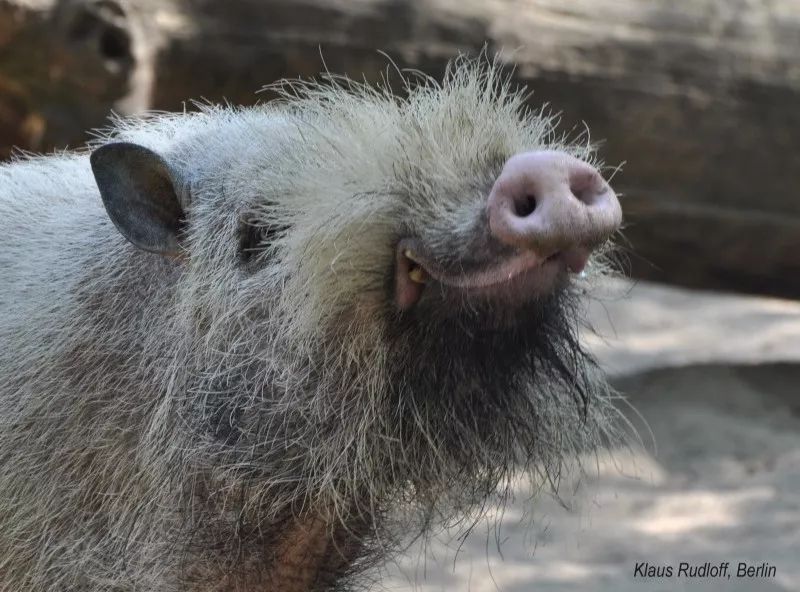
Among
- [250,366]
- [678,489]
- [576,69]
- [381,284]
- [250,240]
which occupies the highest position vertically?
[381,284]

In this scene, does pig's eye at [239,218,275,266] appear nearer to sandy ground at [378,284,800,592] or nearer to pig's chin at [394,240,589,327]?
pig's chin at [394,240,589,327]

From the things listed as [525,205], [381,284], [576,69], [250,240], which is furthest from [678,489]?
[525,205]

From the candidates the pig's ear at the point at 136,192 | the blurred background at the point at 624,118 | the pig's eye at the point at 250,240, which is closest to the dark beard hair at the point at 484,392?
the pig's eye at the point at 250,240

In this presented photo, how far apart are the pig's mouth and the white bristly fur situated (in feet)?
0.15

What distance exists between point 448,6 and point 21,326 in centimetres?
279

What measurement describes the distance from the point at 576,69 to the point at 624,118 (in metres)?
0.32

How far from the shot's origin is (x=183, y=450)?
2.64 m

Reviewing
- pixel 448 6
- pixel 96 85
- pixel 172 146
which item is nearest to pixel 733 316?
pixel 448 6

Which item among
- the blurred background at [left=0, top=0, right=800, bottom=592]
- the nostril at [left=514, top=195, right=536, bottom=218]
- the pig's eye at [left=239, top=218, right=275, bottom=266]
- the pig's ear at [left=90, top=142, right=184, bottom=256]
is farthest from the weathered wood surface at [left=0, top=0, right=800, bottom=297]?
the nostril at [left=514, top=195, right=536, bottom=218]

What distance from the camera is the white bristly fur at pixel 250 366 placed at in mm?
2387

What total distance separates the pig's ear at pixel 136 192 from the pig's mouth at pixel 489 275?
0.68 m

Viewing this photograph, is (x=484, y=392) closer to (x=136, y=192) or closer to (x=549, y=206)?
(x=549, y=206)

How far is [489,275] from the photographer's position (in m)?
2.18

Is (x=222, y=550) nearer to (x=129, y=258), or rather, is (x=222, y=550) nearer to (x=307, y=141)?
(x=129, y=258)
